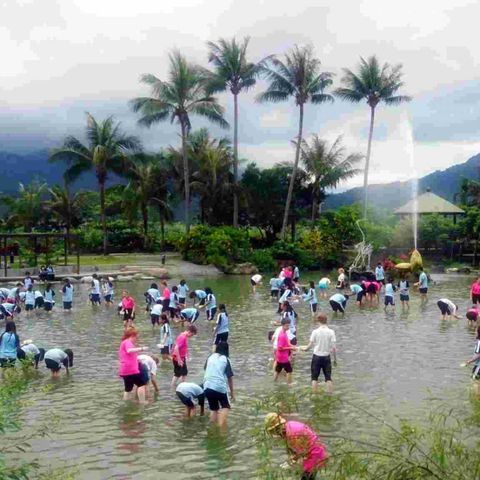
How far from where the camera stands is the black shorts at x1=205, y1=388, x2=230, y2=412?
10586mm

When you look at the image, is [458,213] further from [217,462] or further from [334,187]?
[217,462]

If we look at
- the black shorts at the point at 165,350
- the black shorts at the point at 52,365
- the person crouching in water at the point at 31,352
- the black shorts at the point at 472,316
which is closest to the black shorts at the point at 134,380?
the person crouching in water at the point at 31,352

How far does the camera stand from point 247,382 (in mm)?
14023

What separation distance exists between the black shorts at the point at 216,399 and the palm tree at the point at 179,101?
39027 mm

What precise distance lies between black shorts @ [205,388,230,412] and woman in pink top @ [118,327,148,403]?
5.88 ft

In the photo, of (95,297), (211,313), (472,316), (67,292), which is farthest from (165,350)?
(95,297)

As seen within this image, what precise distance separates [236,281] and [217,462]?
30.6 meters

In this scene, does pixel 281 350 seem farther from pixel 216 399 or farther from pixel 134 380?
pixel 216 399

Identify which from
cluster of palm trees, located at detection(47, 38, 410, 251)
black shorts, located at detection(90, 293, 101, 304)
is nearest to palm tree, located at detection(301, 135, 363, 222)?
cluster of palm trees, located at detection(47, 38, 410, 251)

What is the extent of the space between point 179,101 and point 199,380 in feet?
121

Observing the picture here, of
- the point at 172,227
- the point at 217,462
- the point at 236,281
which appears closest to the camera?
the point at 217,462

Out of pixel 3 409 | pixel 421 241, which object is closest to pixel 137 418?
pixel 3 409

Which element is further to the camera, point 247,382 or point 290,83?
point 290,83

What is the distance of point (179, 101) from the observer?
160 ft
